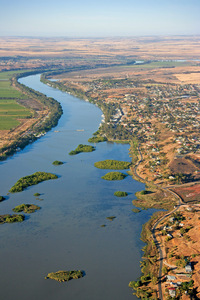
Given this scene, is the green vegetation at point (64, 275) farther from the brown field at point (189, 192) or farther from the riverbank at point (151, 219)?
the brown field at point (189, 192)

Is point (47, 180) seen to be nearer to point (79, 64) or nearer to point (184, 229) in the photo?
point (184, 229)

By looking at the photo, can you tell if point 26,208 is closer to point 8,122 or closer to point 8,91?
point 8,122

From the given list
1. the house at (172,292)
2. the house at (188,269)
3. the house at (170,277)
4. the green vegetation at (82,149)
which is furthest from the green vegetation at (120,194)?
the house at (172,292)

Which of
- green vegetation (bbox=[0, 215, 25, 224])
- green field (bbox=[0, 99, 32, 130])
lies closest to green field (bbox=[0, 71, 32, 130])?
green field (bbox=[0, 99, 32, 130])

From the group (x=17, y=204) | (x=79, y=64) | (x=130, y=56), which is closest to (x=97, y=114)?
(x=17, y=204)

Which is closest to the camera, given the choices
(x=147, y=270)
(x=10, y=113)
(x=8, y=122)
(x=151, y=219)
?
(x=147, y=270)

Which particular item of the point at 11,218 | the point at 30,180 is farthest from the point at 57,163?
the point at 11,218

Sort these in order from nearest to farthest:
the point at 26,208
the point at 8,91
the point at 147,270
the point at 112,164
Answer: the point at 147,270 < the point at 26,208 < the point at 112,164 < the point at 8,91

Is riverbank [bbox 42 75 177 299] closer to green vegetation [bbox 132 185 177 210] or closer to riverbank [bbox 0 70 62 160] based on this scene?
green vegetation [bbox 132 185 177 210]
